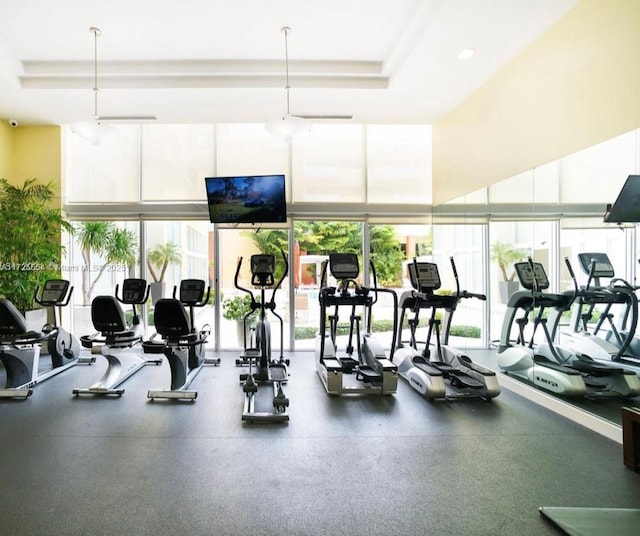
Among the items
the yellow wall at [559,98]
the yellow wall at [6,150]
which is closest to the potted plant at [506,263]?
the yellow wall at [559,98]

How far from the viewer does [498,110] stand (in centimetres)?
498

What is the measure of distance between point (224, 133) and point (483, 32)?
451 cm

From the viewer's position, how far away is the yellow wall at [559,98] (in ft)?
10.6

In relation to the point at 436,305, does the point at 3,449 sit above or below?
below

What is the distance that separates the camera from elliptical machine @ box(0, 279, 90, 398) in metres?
4.39

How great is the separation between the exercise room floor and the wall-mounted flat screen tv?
2.88 m

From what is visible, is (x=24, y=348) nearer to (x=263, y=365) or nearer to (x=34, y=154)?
(x=263, y=365)

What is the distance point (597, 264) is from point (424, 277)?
1873mm

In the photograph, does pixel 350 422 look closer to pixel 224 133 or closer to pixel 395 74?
pixel 395 74

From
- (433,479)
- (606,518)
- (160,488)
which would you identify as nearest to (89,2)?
(160,488)

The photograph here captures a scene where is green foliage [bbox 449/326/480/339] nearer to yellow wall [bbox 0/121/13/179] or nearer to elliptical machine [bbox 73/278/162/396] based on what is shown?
elliptical machine [bbox 73/278/162/396]

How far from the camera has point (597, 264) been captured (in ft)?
12.4

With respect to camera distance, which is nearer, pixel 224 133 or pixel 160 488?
pixel 160 488

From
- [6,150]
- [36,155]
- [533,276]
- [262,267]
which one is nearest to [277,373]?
[262,267]
